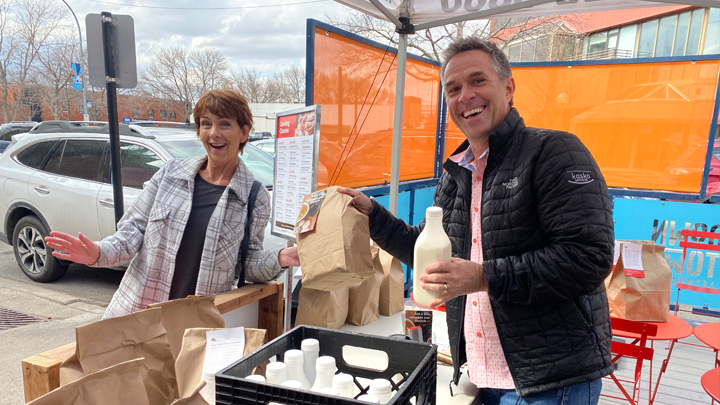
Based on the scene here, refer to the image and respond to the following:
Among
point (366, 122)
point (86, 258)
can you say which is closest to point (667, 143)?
point (366, 122)

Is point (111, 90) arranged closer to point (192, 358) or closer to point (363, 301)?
point (363, 301)

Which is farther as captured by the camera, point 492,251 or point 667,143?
point 667,143

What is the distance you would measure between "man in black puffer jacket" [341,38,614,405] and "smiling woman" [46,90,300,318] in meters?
0.87

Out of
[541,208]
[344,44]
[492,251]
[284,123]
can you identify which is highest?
[344,44]

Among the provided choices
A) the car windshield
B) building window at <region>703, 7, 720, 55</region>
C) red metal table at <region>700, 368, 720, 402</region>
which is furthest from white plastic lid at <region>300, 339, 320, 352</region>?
building window at <region>703, 7, 720, 55</region>

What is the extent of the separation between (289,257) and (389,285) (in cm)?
70

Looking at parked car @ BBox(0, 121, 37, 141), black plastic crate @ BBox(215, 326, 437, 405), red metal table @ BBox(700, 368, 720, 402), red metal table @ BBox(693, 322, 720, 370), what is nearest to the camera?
black plastic crate @ BBox(215, 326, 437, 405)

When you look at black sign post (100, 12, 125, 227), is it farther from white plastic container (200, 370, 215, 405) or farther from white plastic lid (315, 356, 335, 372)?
white plastic lid (315, 356, 335, 372)

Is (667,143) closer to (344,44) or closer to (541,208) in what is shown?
(344,44)

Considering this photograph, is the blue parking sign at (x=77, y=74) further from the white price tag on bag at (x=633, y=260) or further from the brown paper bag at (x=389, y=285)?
the white price tag on bag at (x=633, y=260)

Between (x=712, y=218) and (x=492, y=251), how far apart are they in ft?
15.1

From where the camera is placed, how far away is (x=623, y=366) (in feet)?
11.9

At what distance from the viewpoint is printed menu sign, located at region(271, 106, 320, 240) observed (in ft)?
7.28

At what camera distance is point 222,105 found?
2.04 m
